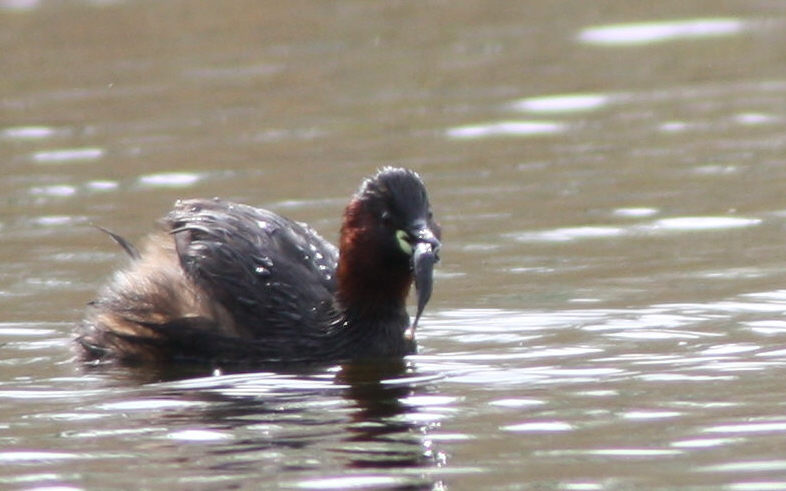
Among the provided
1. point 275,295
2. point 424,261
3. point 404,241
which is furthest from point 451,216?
point 424,261

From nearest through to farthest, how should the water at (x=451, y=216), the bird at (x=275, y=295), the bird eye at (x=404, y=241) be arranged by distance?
the water at (x=451, y=216), the bird eye at (x=404, y=241), the bird at (x=275, y=295)

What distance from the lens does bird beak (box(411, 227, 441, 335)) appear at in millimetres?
8266

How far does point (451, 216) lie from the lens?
451 inches

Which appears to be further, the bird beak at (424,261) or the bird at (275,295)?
the bird at (275,295)

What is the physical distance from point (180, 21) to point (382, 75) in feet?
9.67

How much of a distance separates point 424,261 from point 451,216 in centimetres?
315

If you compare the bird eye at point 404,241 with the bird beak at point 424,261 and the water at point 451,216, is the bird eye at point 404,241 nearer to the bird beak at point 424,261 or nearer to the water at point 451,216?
the bird beak at point 424,261

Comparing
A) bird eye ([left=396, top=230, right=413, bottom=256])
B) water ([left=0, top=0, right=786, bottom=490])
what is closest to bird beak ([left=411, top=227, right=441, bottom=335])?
bird eye ([left=396, top=230, right=413, bottom=256])

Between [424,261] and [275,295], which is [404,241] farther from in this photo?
[275,295]

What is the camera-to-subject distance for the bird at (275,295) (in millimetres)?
8797

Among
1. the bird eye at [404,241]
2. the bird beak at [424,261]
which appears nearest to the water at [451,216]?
the bird beak at [424,261]

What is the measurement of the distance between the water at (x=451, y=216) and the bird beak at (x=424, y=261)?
0.36m

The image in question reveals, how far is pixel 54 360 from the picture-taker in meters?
9.09

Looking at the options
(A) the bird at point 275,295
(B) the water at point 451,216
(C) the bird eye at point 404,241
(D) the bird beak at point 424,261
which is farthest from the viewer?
(A) the bird at point 275,295
